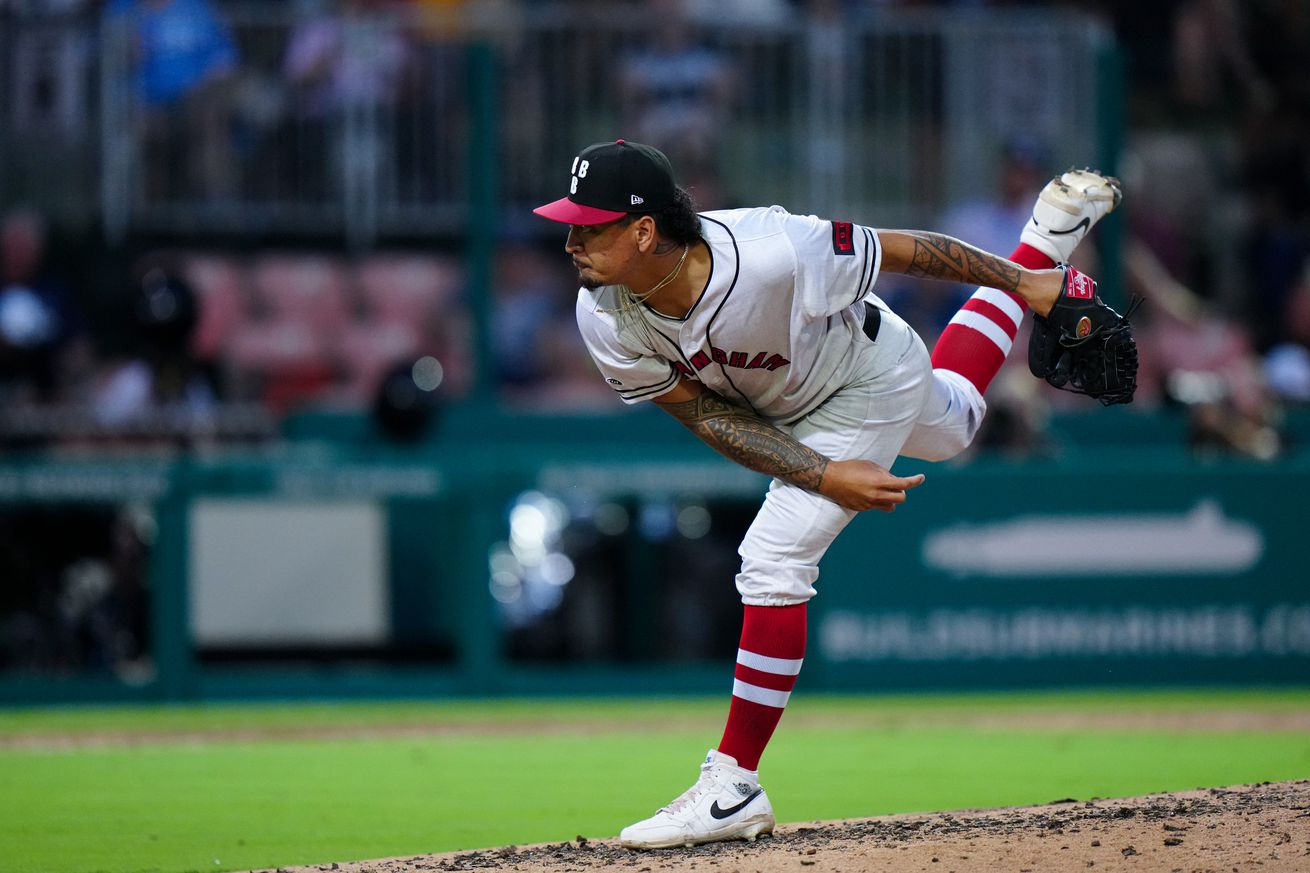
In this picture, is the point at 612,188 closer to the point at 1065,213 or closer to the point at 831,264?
the point at 831,264

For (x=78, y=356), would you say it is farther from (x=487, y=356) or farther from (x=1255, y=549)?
(x=1255, y=549)

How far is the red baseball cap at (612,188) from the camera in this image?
4637 millimetres

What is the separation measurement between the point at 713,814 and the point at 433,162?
24.0 ft

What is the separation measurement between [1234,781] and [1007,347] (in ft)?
6.03

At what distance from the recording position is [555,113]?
11.2 m

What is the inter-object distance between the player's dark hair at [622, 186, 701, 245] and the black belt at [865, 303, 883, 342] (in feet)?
2.17

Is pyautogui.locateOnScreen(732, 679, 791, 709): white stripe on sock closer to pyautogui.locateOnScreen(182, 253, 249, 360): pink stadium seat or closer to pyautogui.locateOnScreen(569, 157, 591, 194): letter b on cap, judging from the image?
pyautogui.locateOnScreen(569, 157, 591, 194): letter b on cap

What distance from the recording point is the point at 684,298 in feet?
15.7

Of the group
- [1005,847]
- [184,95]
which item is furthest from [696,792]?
[184,95]

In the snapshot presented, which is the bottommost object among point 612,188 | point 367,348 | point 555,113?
point 367,348

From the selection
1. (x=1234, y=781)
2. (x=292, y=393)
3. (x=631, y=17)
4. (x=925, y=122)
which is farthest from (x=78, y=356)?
(x=1234, y=781)

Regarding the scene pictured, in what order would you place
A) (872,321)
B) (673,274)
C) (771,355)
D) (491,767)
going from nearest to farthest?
(673,274) < (771,355) < (872,321) < (491,767)


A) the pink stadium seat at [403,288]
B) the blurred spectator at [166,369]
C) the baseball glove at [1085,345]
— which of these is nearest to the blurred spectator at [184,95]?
the blurred spectator at [166,369]

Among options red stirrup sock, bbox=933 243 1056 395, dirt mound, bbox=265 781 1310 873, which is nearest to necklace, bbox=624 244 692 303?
red stirrup sock, bbox=933 243 1056 395
